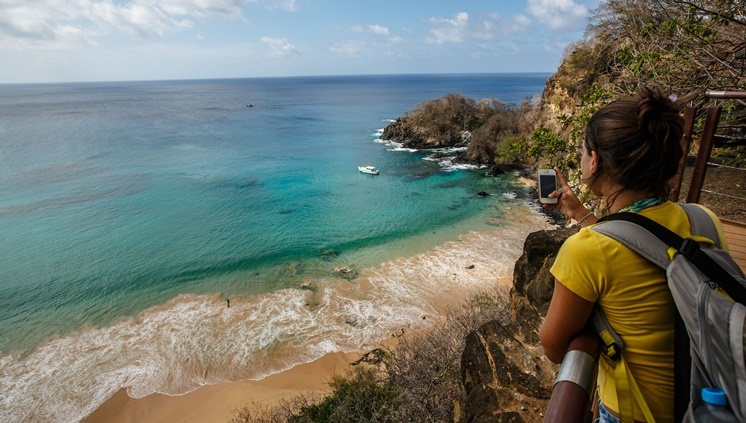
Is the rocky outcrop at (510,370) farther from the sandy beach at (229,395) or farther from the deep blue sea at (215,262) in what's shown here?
the deep blue sea at (215,262)

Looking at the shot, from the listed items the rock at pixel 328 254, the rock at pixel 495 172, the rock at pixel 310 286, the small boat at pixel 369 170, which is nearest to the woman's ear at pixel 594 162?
the rock at pixel 310 286

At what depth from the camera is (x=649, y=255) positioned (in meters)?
1.37

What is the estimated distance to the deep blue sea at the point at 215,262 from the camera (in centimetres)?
1330

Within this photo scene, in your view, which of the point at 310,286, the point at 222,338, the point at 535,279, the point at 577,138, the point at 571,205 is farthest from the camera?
the point at 310,286

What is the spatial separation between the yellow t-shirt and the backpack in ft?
0.14

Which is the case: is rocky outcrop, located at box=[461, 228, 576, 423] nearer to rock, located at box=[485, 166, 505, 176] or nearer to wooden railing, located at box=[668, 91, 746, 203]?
wooden railing, located at box=[668, 91, 746, 203]

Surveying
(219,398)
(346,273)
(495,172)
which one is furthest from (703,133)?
(495,172)

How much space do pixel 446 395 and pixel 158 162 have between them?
42549 millimetres

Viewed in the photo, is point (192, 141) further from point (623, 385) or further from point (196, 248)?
point (623, 385)

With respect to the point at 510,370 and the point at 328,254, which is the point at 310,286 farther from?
the point at 510,370

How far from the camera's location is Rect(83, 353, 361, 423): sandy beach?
11.4m

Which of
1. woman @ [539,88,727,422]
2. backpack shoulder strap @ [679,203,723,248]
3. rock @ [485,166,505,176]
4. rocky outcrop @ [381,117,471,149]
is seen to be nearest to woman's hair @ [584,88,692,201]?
woman @ [539,88,727,422]

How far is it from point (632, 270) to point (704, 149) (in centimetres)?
348

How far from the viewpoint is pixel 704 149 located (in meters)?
3.79
